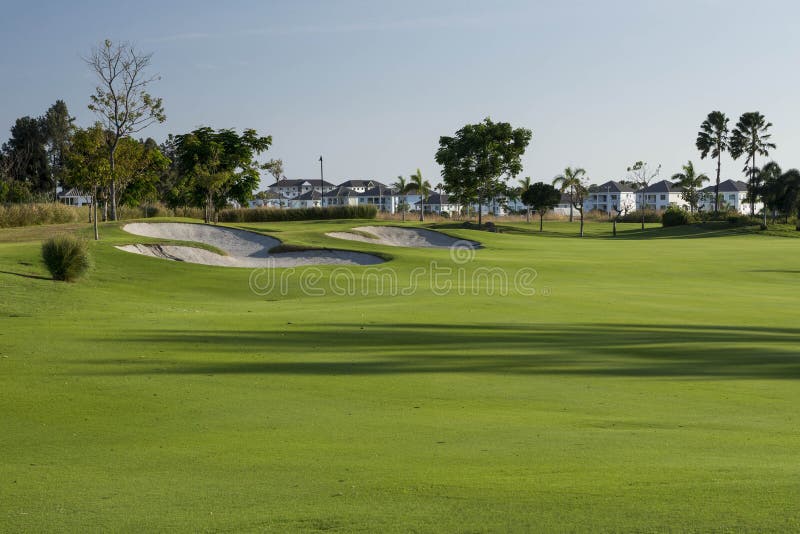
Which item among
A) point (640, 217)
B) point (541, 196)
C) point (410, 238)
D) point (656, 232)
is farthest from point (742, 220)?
point (410, 238)

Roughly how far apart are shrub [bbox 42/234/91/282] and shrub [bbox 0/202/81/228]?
32537 millimetres

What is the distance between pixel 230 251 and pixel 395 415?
36892 mm

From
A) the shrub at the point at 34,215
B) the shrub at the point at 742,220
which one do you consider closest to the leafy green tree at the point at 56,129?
the shrub at the point at 34,215

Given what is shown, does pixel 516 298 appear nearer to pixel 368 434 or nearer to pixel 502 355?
pixel 502 355

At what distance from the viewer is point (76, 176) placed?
1583 inches

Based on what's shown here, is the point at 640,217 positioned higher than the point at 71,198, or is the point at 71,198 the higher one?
the point at 71,198

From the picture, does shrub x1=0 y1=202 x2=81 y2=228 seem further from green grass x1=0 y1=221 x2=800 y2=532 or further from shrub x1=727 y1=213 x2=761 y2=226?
shrub x1=727 y1=213 x2=761 y2=226

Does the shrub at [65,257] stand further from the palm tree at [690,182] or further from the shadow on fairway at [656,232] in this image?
the palm tree at [690,182]

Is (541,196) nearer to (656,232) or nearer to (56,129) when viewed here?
(656,232)

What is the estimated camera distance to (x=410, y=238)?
65.0 metres

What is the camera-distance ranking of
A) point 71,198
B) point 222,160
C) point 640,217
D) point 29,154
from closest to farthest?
point 222,160 < point 29,154 < point 640,217 < point 71,198

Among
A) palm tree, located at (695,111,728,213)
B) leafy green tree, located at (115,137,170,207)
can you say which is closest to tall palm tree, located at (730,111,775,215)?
palm tree, located at (695,111,728,213)

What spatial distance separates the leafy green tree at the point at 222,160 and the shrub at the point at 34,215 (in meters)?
17.7

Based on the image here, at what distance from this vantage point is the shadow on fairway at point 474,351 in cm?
1440
